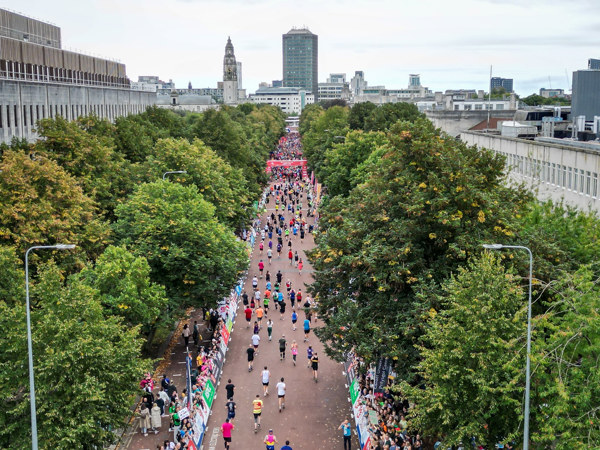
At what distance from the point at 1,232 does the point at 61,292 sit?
29.1 ft

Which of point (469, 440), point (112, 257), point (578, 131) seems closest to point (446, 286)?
point (469, 440)

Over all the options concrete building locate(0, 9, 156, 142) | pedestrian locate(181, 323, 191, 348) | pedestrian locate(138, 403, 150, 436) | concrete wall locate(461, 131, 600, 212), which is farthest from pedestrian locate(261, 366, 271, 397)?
concrete building locate(0, 9, 156, 142)

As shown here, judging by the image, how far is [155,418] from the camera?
27.3 m

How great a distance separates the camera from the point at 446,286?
75.2ft

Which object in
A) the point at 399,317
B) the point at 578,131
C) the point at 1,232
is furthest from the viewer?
the point at 578,131

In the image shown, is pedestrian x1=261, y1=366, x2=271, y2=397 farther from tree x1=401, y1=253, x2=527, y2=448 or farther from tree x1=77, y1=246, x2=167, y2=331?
tree x1=401, y1=253, x2=527, y2=448

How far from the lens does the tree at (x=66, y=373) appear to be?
19.8m

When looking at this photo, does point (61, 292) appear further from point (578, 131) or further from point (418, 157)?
point (578, 131)

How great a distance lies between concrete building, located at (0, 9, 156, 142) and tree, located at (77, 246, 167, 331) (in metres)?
22.9

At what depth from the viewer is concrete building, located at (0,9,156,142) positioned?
51.8 metres

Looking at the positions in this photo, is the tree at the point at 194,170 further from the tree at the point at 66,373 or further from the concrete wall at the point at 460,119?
the concrete wall at the point at 460,119

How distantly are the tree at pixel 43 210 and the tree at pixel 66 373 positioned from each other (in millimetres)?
8495

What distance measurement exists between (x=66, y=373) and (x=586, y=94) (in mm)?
59913

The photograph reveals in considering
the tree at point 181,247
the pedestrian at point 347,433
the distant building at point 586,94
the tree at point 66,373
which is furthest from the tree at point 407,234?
the distant building at point 586,94
